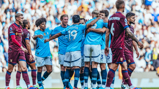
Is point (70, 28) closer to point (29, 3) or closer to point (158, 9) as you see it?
point (29, 3)

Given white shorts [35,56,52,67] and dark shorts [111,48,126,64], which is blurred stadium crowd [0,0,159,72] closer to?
white shorts [35,56,52,67]

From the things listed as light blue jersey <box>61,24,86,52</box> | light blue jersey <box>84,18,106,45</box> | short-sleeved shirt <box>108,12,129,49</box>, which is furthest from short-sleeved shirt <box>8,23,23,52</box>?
short-sleeved shirt <box>108,12,129,49</box>

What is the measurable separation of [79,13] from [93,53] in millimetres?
3762

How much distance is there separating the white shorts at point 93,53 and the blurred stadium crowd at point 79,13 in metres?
3.43

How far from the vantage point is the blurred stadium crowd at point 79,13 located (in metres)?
9.30

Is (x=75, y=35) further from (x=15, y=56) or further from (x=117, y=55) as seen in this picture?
(x=15, y=56)

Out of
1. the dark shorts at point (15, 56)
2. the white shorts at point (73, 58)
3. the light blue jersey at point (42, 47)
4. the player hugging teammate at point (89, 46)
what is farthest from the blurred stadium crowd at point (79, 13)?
the white shorts at point (73, 58)

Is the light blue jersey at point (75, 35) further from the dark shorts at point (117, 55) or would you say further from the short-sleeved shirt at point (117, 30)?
the dark shorts at point (117, 55)

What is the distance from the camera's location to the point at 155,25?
32.2ft

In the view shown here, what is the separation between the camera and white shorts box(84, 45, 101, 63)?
6001 mm

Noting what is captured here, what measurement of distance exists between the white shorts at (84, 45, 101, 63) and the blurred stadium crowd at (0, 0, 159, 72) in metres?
3.43

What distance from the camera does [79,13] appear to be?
31.3 feet

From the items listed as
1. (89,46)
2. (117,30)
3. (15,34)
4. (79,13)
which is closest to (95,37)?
(89,46)

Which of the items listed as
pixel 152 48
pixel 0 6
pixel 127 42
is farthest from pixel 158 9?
pixel 0 6
